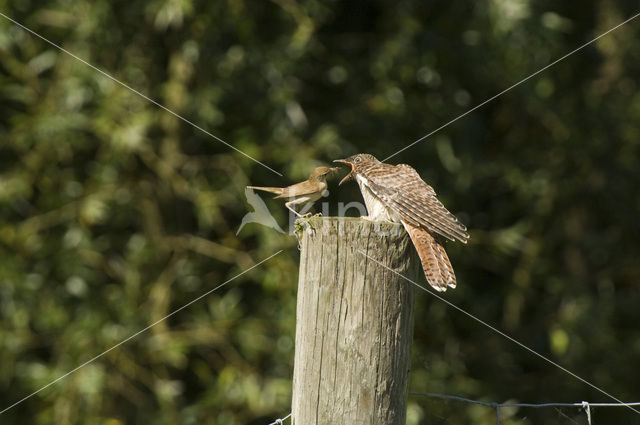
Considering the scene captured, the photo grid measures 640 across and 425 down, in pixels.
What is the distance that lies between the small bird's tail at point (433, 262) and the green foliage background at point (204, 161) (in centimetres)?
220

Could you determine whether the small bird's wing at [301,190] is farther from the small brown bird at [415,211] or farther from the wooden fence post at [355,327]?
the wooden fence post at [355,327]

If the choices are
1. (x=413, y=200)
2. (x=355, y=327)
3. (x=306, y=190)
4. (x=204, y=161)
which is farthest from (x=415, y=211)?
(x=204, y=161)

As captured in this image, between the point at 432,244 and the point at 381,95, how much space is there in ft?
9.16

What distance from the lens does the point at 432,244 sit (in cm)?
266

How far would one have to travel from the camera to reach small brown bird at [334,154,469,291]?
2625mm

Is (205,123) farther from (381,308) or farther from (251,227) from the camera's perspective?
(381,308)

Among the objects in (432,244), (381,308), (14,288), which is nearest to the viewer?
(381,308)

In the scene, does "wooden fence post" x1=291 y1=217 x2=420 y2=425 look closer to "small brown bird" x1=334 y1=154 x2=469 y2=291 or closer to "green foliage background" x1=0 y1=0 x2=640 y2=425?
"small brown bird" x1=334 y1=154 x2=469 y2=291

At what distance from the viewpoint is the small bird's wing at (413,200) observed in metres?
2.80

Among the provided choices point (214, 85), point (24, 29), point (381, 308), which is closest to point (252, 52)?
point (214, 85)

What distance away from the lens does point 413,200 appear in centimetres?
298

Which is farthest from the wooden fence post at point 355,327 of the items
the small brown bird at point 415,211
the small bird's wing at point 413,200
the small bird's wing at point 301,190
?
the small bird's wing at point 301,190

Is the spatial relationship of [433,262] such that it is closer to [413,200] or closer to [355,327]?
[413,200]

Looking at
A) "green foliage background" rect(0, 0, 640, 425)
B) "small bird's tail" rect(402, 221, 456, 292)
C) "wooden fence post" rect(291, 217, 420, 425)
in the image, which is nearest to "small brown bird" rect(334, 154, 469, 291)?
"small bird's tail" rect(402, 221, 456, 292)
